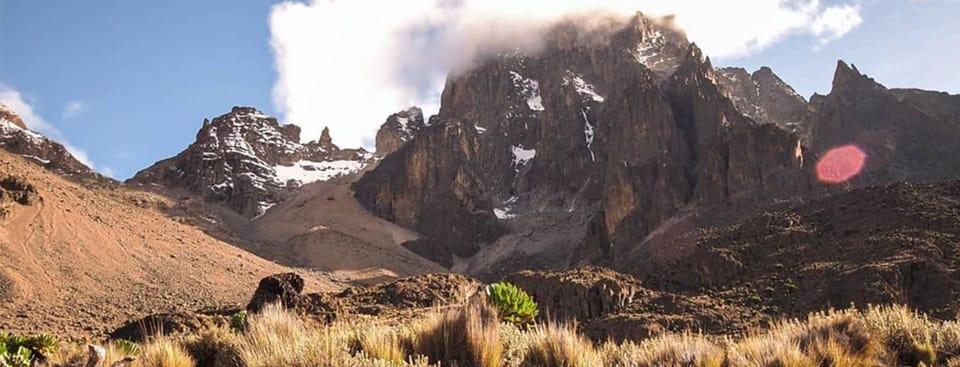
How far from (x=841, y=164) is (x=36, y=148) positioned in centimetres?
10775

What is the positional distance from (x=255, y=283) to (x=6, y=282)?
22.8m

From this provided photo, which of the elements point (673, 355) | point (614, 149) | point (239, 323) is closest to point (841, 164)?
point (614, 149)

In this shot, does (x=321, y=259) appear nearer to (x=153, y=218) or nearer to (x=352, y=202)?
(x=153, y=218)

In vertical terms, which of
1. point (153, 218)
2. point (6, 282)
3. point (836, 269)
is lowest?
point (836, 269)

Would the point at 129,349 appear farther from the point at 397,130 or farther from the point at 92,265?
the point at 397,130

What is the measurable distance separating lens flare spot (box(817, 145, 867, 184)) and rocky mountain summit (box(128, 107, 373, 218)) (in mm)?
84824

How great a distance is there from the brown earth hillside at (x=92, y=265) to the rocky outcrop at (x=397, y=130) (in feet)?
291

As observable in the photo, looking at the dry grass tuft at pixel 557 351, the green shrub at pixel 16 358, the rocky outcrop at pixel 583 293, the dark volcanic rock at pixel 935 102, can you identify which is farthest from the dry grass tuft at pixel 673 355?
the dark volcanic rock at pixel 935 102

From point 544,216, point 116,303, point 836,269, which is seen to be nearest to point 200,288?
point 116,303

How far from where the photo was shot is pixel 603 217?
100m

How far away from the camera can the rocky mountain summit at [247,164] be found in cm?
12775

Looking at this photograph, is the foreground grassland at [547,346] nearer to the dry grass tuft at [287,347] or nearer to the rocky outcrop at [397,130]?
the dry grass tuft at [287,347]

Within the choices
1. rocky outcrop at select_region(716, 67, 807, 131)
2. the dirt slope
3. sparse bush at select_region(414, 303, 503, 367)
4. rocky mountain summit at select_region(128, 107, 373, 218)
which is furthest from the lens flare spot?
rocky mountain summit at select_region(128, 107, 373, 218)

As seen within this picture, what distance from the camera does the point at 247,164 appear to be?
137000mm
